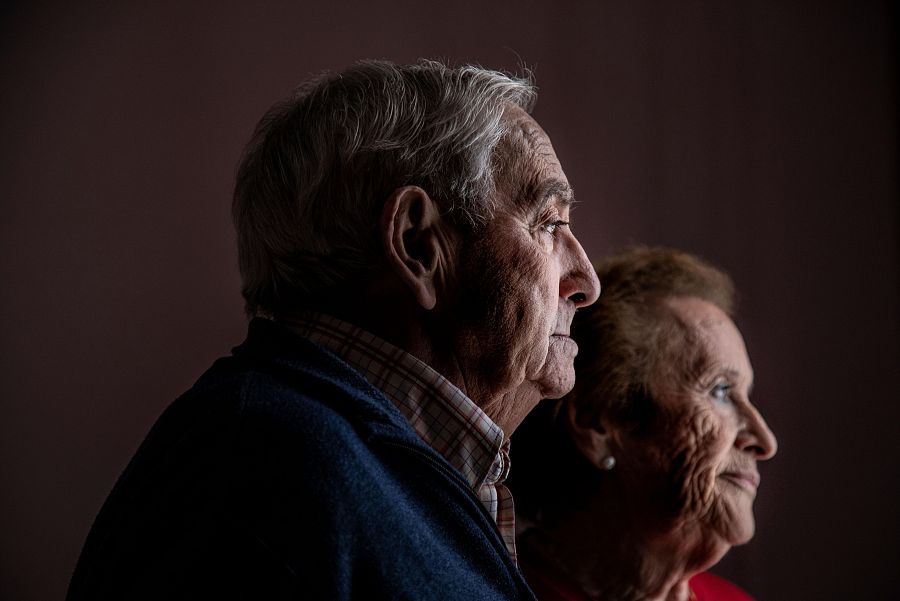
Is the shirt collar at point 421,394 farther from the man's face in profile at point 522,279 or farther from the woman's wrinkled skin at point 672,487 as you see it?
the woman's wrinkled skin at point 672,487

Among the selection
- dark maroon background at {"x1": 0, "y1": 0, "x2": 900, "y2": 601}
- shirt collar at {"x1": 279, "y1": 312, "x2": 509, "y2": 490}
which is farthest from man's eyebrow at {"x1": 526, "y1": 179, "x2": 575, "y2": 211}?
dark maroon background at {"x1": 0, "y1": 0, "x2": 900, "y2": 601}

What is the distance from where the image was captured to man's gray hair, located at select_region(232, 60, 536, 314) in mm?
1069

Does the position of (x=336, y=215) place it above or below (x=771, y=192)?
above

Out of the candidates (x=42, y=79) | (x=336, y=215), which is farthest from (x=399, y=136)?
(x=42, y=79)

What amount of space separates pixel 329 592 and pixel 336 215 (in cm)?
47

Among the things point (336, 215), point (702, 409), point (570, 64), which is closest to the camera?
point (336, 215)

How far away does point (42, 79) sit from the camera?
5.94ft

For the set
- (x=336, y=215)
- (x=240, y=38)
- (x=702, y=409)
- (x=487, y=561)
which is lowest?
(x=702, y=409)

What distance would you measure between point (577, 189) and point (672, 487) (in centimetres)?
86

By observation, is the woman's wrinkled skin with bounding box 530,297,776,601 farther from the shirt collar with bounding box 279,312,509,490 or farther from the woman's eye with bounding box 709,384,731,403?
the shirt collar with bounding box 279,312,509,490

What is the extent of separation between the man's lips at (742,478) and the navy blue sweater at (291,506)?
0.76m

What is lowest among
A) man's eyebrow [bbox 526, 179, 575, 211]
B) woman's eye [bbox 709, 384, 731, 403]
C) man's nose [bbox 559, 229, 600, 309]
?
woman's eye [bbox 709, 384, 731, 403]

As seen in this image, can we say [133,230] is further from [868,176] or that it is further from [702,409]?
[868,176]

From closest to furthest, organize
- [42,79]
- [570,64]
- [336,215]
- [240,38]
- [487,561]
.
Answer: [487,561], [336,215], [42,79], [240,38], [570,64]
